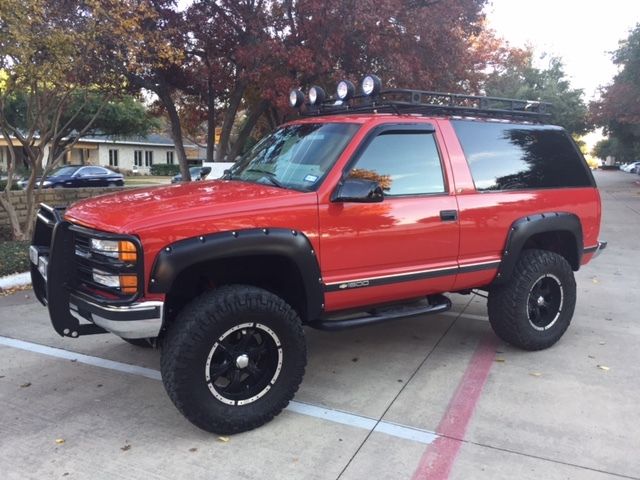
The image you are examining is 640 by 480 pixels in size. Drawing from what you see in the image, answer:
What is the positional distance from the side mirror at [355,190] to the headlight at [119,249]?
130 centimetres

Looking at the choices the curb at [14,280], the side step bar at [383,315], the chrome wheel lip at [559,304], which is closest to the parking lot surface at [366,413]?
the chrome wheel lip at [559,304]

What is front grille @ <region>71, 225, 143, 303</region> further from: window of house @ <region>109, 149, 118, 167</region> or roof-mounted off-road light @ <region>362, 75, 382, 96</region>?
window of house @ <region>109, 149, 118, 167</region>

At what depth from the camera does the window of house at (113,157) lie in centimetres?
5088

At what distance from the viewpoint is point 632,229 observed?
1303 cm

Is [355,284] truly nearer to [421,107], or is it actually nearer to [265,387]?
[265,387]

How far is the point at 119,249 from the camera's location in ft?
10.2

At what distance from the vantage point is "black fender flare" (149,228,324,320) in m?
3.17

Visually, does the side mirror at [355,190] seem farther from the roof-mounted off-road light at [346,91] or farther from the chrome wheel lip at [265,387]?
the roof-mounted off-road light at [346,91]

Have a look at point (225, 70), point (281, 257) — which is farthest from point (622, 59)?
point (281, 257)

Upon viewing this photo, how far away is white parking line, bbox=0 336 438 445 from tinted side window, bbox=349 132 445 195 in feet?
5.13

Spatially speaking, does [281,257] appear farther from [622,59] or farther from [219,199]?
[622,59]

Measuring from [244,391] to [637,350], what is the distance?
3.55 m

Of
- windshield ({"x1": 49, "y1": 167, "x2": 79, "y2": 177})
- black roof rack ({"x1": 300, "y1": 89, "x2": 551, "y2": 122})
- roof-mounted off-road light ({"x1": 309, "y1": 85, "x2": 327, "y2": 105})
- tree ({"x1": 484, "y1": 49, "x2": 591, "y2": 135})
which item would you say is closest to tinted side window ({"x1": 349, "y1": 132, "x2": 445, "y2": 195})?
black roof rack ({"x1": 300, "y1": 89, "x2": 551, "y2": 122})

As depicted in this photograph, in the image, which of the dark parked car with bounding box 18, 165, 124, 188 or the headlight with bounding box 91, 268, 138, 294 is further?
the dark parked car with bounding box 18, 165, 124, 188
